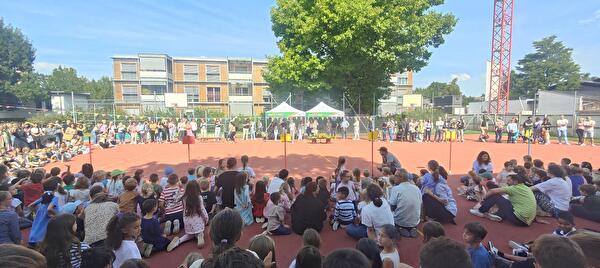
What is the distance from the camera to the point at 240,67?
5769cm

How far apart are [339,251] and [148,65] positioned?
58.5 m

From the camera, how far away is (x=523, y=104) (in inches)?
1763

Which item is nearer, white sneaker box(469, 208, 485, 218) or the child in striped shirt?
the child in striped shirt

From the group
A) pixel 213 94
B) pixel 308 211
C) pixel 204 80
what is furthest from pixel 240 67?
pixel 308 211

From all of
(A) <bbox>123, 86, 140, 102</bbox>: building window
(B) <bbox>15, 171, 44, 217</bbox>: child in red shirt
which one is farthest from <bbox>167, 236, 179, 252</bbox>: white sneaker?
(A) <bbox>123, 86, 140, 102</bbox>: building window

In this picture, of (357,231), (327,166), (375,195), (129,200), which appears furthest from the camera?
(327,166)

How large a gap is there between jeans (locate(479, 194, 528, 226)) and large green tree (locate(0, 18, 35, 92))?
205 feet

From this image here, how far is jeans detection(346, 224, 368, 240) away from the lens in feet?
18.8

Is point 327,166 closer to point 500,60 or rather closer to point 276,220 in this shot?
point 276,220

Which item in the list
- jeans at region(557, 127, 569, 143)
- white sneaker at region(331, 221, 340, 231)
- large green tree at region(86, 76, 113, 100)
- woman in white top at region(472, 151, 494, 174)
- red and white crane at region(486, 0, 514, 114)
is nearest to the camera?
white sneaker at region(331, 221, 340, 231)

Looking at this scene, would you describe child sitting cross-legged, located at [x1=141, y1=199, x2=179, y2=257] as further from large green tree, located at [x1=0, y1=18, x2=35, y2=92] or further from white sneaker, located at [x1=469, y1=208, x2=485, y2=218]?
large green tree, located at [x1=0, y1=18, x2=35, y2=92]

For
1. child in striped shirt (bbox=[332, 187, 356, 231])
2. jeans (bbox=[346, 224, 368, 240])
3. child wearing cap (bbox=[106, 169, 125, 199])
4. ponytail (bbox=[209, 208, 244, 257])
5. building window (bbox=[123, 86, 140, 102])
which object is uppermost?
building window (bbox=[123, 86, 140, 102])

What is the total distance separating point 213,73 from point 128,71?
13791 mm

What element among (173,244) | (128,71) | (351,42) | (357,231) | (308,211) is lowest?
(173,244)
